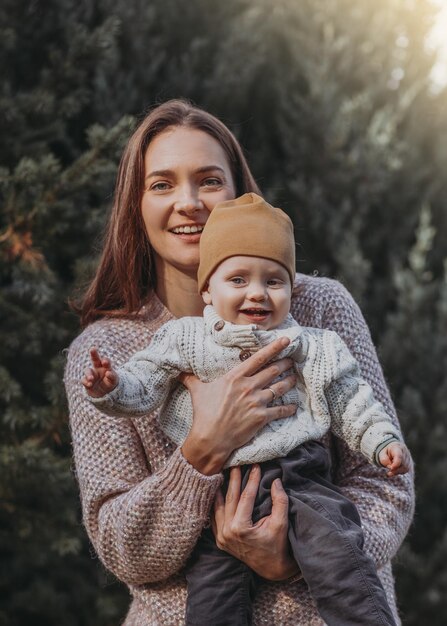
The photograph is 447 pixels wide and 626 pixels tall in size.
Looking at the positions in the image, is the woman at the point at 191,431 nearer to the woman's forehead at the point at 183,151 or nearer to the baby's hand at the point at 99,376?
the woman's forehead at the point at 183,151

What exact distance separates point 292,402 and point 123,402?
1.40ft

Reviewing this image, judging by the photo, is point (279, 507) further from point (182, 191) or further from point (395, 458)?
point (182, 191)

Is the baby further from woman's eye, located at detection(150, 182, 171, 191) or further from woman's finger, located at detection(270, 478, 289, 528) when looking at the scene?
woman's eye, located at detection(150, 182, 171, 191)

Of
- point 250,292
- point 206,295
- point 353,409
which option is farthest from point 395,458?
point 206,295

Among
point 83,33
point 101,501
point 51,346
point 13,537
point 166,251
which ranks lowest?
point 13,537

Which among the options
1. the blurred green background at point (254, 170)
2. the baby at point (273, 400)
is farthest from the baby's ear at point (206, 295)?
the blurred green background at point (254, 170)

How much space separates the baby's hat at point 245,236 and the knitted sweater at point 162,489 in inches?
14.7

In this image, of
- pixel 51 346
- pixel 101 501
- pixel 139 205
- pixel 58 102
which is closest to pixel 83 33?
pixel 58 102

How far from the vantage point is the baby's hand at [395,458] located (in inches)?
86.4

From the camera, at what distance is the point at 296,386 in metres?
2.41

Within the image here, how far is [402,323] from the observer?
5121 millimetres

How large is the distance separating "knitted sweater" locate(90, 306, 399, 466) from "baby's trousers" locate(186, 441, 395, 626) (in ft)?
0.18

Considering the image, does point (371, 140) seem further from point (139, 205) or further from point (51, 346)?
point (139, 205)

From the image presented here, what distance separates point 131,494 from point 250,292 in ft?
1.85
